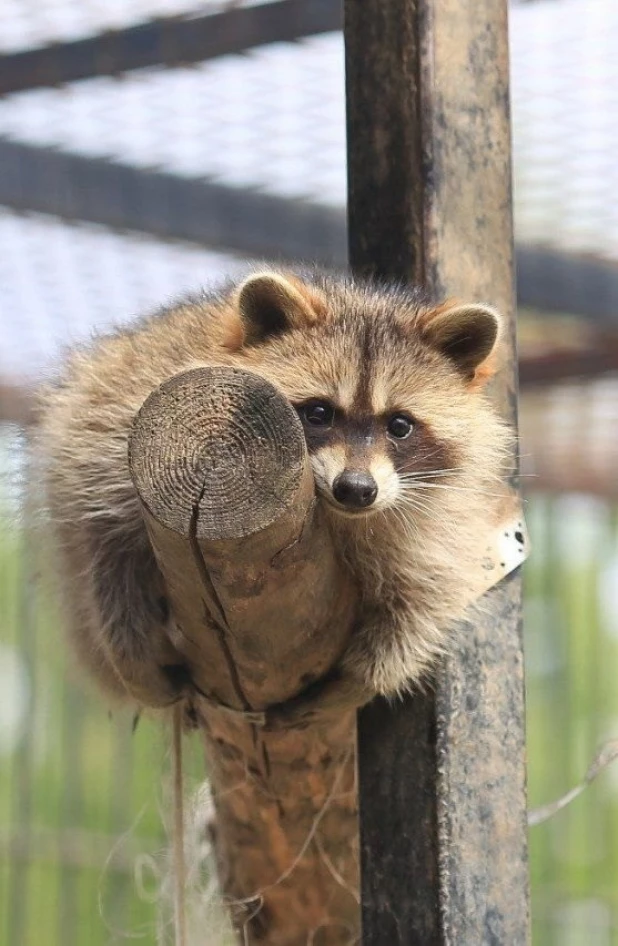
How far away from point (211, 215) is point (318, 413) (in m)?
1.90

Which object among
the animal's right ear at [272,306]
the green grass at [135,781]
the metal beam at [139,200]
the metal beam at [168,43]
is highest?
the metal beam at [168,43]

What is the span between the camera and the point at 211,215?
161 inches

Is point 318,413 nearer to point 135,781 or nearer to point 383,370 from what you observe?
point 383,370

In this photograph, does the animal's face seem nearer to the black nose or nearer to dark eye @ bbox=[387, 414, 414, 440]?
dark eye @ bbox=[387, 414, 414, 440]

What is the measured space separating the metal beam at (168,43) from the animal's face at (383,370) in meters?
1.06

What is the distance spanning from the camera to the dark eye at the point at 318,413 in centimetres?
233

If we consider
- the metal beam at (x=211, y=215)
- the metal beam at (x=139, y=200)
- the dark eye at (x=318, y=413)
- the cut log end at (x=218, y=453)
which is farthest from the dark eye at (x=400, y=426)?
the metal beam at (x=139, y=200)

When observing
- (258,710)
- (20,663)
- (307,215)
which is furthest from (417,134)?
(20,663)

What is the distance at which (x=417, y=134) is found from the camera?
244 cm

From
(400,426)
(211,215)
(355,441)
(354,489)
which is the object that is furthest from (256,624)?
(211,215)

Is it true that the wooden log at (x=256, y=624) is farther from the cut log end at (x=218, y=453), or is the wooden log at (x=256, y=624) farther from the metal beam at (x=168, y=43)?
the metal beam at (x=168, y=43)

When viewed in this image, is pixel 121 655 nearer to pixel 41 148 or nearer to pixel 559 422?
pixel 41 148

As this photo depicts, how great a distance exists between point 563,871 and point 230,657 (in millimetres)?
4403

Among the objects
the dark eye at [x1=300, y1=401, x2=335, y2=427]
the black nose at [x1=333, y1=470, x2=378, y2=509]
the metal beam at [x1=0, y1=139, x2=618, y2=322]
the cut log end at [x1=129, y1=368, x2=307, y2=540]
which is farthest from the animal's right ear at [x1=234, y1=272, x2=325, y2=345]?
the metal beam at [x1=0, y1=139, x2=618, y2=322]
